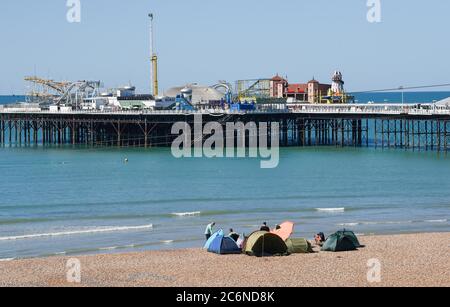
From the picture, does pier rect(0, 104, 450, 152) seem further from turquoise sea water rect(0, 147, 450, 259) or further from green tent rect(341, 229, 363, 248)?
green tent rect(341, 229, 363, 248)

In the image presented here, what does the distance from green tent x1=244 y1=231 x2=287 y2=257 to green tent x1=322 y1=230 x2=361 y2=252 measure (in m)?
1.64

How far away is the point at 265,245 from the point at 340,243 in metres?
2.72

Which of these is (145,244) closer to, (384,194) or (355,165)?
(384,194)

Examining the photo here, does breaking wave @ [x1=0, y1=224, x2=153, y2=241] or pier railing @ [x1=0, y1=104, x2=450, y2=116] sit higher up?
pier railing @ [x1=0, y1=104, x2=450, y2=116]

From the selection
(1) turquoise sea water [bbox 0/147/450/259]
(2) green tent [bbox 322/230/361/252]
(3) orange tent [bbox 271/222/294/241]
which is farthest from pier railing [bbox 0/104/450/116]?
(2) green tent [bbox 322/230/361/252]

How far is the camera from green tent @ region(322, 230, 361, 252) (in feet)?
102

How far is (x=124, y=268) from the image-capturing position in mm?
28844

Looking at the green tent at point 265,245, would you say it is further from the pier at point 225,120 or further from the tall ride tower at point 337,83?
the tall ride tower at point 337,83

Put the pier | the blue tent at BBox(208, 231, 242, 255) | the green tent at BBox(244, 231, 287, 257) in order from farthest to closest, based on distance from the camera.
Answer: the pier → the blue tent at BBox(208, 231, 242, 255) → the green tent at BBox(244, 231, 287, 257)

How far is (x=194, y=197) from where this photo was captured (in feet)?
161

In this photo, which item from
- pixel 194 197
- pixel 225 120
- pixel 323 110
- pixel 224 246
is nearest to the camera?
pixel 224 246

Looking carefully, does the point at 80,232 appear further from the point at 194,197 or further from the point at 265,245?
the point at 194,197

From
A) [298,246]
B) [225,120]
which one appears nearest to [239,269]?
[298,246]
